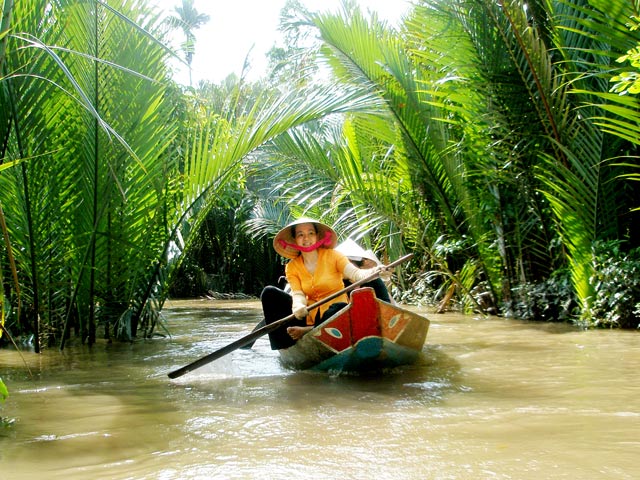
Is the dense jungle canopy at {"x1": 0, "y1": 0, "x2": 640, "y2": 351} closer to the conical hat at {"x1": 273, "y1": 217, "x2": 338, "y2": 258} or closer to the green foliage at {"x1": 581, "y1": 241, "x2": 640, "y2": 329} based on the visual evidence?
the green foliage at {"x1": 581, "y1": 241, "x2": 640, "y2": 329}

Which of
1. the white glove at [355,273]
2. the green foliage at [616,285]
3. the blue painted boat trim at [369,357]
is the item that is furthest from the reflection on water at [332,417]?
the white glove at [355,273]

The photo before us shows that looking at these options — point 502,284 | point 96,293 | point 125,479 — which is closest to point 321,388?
point 125,479

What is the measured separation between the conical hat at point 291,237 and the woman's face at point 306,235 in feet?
0.15

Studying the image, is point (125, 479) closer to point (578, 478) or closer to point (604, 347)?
point (578, 478)

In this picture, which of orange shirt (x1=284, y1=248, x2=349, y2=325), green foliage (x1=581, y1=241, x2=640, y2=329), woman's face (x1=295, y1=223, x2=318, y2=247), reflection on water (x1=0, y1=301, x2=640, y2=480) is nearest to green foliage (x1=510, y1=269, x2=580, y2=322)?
green foliage (x1=581, y1=241, x2=640, y2=329)

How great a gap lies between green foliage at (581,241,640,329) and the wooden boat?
2372 millimetres

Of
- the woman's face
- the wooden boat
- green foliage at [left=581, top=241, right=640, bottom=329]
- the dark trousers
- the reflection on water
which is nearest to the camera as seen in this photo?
the reflection on water

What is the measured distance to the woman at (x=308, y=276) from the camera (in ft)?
16.1

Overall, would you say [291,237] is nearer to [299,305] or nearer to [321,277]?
[321,277]

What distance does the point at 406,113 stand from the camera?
787cm

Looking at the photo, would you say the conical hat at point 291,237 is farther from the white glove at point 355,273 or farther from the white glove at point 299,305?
the white glove at point 299,305

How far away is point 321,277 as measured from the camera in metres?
5.02

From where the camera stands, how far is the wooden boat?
167 inches

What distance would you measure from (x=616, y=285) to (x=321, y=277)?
2880 millimetres
